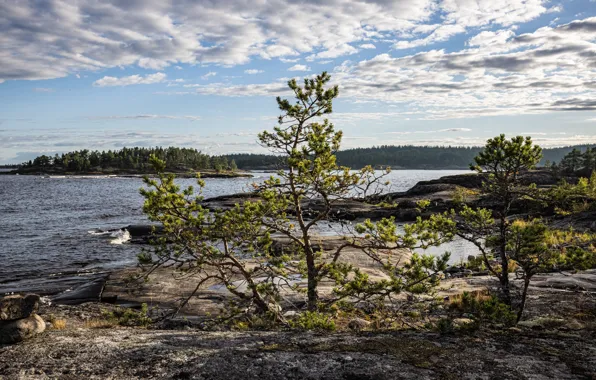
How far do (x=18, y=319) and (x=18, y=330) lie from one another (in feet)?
1.76

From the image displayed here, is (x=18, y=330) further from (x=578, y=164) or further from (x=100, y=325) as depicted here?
(x=578, y=164)

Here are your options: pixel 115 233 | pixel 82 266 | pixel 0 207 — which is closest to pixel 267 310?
pixel 82 266

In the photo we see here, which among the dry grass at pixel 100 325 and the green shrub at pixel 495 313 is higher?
the green shrub at pixel 495 313

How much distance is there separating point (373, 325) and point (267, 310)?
3.47 metres

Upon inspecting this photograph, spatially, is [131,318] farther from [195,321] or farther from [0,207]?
[0,207]

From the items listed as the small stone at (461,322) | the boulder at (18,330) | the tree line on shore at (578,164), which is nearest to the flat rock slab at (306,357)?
the boulder at (18,330)

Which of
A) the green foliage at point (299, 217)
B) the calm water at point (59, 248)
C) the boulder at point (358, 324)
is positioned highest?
the green foliage at point (299, 217)

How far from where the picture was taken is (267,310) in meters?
11.5

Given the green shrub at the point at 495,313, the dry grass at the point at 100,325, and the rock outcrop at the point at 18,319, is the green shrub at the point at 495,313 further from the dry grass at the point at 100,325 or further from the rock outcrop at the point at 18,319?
the rock outcrop at the point at 18,319

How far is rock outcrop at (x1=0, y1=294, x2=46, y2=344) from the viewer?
837 centimetres

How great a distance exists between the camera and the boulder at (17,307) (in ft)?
29.2

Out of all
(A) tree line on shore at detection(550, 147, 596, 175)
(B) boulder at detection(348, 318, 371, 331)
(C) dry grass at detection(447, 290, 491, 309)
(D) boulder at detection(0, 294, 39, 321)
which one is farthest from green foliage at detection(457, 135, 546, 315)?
(A) tree line on shore at detection(550, 147, 596, 175)

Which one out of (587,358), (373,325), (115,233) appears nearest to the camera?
(587,358)

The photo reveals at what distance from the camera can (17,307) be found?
923 centimetres
